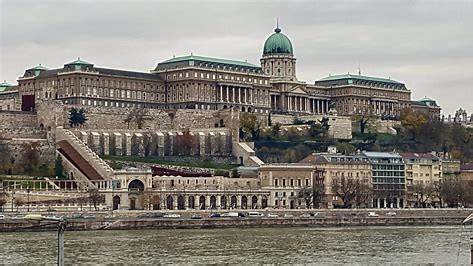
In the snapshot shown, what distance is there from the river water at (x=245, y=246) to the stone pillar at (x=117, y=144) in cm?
3264

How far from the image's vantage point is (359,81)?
505 ft

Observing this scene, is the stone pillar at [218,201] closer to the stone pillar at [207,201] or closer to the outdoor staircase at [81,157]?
the stone pillar at [207,201]

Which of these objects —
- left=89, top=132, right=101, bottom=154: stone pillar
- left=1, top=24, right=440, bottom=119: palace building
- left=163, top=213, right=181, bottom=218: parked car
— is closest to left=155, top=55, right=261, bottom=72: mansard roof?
left=1, top=24, right=440, bottom=119: palace building

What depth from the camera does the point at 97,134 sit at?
111 metres

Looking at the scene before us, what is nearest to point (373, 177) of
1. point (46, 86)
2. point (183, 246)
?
point (46, 86)

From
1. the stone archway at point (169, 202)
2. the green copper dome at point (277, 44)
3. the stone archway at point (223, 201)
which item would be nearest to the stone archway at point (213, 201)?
the stone archway at point (223, 201)

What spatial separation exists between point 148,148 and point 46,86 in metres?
17.8

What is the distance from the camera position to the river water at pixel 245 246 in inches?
2148

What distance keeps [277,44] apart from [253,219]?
67407 millimetres

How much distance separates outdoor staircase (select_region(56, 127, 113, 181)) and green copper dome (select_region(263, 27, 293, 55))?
45813mm

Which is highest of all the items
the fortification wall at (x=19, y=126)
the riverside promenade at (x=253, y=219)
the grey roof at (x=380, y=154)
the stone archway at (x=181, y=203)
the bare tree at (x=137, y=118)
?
the bare tree at (x=137, y=118)

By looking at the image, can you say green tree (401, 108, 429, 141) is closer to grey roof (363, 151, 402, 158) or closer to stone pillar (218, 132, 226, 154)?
grey roof (363, 151, 402, 158)

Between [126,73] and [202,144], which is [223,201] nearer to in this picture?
[202,144]

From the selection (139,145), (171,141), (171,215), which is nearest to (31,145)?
(139,145)
